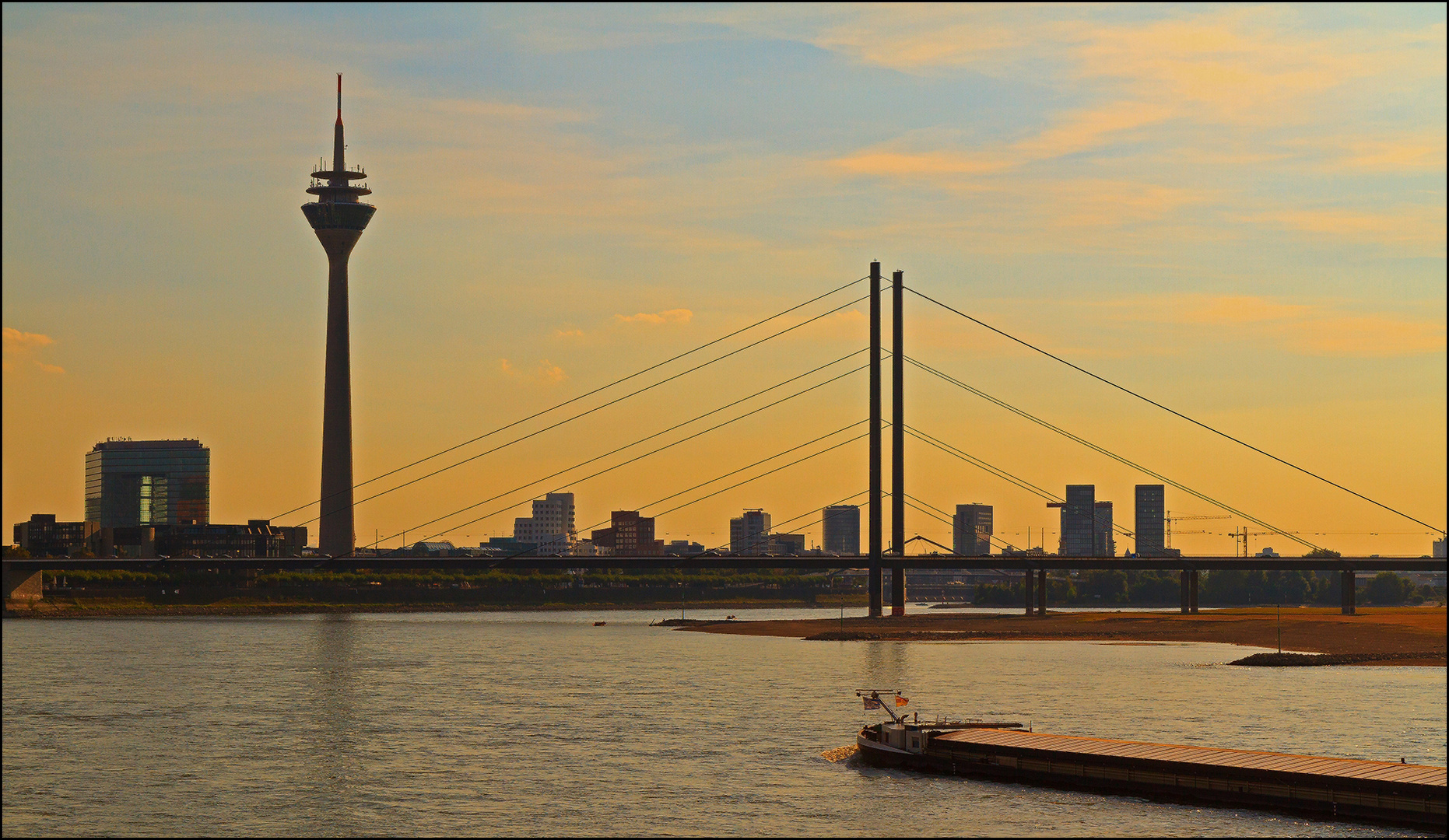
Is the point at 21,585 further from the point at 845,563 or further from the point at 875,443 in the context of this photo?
the point at 875,443

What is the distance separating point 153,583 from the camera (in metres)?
185

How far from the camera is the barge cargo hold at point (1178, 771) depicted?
42750 mm

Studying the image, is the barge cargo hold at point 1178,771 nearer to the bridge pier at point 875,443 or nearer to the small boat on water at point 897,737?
the small boat on water at point 897,737

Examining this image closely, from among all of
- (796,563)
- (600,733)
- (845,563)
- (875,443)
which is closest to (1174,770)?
(600,733)

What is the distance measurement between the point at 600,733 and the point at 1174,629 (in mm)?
91912

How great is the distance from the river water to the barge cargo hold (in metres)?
0.88

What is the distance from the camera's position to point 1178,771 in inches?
1848

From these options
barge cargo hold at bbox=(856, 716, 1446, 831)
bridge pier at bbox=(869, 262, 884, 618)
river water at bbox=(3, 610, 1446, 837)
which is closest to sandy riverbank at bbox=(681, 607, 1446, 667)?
bridge pier at bbox=(869, 262, 884, 618)

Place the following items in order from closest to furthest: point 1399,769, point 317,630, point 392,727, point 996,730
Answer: point 1399,769
point 996,730
point 392,727
point 317,630

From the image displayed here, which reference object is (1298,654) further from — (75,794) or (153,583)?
(153,583)

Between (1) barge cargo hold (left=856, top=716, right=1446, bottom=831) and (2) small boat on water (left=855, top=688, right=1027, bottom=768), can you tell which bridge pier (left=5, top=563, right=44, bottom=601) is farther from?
(1) barge cargo hold (left=856, top=716, right=1446, bottom=831)

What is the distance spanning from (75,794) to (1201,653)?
265 ft

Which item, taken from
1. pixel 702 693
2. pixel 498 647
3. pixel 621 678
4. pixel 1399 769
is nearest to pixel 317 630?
pixel 498 647

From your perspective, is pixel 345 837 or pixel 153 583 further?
pixel 153 583
